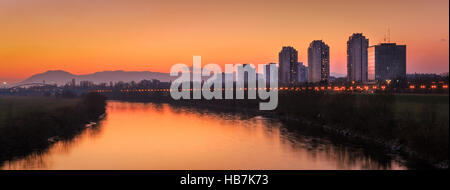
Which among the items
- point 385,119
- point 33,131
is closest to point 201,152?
point 33,131

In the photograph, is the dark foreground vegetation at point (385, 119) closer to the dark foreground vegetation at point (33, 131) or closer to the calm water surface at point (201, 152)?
the calm water surface at point (201, 152)

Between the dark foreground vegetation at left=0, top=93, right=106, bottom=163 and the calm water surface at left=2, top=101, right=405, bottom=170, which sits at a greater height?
the dark foreground vegetation at left=0, top=93, right=106, bottom=163

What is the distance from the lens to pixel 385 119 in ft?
115

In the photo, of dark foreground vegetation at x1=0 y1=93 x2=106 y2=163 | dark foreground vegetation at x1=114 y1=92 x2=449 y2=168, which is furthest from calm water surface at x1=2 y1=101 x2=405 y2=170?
dark foreground vegetation at x1=114 y1=92 x2=449 y2=168

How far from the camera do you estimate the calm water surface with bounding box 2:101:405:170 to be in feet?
92.0

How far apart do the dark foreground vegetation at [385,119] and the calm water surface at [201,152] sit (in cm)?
246

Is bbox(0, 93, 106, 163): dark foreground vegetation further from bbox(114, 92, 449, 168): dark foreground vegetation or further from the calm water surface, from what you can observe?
bbox(114, 92, 449, 168): dark foreground vegetation

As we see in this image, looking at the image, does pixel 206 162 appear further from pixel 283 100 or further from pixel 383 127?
pixel 283 100

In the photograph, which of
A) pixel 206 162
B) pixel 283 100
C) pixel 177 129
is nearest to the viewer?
pixel 206 162

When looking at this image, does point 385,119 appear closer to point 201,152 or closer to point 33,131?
point 201,152

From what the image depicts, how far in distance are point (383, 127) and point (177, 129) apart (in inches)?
1008

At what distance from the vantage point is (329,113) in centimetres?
4694

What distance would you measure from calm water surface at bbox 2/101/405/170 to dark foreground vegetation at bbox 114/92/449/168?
2.46 m
